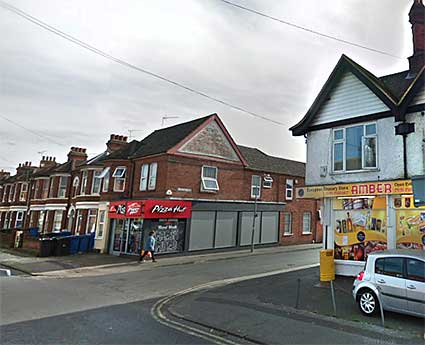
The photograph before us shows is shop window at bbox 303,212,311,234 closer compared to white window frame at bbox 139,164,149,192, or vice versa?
white window frame at bbox 139,164,149,192

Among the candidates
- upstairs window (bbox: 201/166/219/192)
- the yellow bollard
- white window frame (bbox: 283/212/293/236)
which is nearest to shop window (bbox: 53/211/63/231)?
upstairs window (bbox: 201/166/219/192)

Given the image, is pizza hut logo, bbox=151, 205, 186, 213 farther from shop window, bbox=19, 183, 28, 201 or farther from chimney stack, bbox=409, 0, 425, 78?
shop window, bbox=19, 183, 28, 201

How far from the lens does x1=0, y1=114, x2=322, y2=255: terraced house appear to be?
2234 centimetres

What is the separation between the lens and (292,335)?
7043 mm

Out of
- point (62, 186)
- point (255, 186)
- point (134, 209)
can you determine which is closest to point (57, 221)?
point (62, 186)

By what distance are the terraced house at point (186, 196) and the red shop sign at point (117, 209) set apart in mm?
68

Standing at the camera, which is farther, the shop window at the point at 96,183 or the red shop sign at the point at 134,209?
the shop window at the point at 96,183

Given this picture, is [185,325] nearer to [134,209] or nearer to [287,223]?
[134,209]

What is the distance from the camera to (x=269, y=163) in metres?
31.5

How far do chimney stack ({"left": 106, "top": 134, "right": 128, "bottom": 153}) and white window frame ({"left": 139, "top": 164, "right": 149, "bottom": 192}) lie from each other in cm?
633

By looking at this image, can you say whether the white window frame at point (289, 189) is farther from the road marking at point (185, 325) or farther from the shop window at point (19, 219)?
the shop window at point (19, 219)

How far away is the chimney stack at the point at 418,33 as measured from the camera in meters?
13.3

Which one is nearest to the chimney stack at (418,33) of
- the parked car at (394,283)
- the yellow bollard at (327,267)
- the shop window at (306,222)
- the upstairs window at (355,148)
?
the upstairs window at (355,148)

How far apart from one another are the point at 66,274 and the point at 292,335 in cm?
1264
